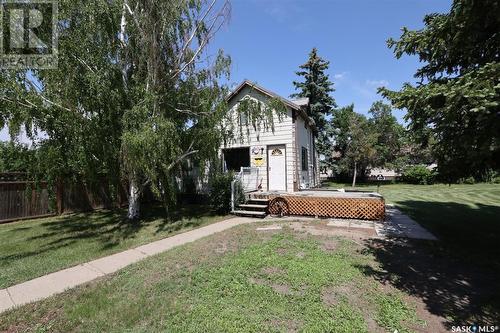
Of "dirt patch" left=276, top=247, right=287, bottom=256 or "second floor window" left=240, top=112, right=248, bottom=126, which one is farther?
"second floor window" left=240, top=112, right=248, bottom=126

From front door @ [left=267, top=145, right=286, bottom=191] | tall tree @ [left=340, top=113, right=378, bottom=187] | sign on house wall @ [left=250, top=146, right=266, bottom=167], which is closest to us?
front door @ [left=267, top=145, right=286, bottom=191]

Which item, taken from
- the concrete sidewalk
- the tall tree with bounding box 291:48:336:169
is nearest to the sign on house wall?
the concrete sidewalk

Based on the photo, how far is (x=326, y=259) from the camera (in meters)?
5.70

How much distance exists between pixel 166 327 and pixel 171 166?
676 centimetres

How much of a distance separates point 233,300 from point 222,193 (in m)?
7.43

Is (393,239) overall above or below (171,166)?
below

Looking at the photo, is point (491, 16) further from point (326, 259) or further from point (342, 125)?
point (342, 125)

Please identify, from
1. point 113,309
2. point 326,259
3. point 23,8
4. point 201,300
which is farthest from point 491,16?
point 23,8

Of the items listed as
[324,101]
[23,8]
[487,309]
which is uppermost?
[324,101]

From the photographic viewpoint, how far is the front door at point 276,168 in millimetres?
13555

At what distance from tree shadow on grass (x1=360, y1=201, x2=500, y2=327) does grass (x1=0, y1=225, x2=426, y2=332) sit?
1.28ft

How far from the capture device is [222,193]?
11.3 m

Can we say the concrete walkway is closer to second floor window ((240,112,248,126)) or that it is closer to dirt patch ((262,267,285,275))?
dirt patch ((262,267,285,275))

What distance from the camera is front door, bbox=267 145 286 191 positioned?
13.6 metres
